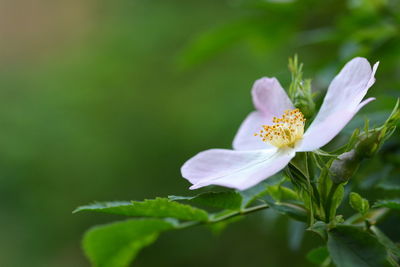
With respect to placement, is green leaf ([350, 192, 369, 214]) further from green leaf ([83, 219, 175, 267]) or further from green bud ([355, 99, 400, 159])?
green leaf ([83, 219, 175, 267])

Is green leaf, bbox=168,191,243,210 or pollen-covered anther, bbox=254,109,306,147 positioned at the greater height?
pollen-covered anther, bbox=254,109,306,147

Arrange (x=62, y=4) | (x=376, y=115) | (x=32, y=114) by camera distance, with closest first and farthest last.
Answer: (x=376, y=115), (x=32, y=114), (x=62, y=4)

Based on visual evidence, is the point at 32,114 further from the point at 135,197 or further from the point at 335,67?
the point at 335,67

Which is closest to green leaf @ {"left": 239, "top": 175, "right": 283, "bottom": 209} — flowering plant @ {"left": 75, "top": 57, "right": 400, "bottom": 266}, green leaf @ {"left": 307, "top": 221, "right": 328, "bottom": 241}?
flowering plant @ {"left": 75, "top": 57, "right": 400, "bottom": 266}

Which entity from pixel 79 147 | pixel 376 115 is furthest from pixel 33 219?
pixel 376 115

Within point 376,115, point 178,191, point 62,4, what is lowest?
point 178,191
